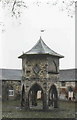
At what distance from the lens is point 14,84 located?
4962cm

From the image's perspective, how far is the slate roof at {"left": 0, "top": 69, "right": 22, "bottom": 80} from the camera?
49950 mm

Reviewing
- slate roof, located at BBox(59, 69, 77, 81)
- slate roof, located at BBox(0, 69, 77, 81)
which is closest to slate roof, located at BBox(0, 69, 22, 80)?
slate roof, located at BBox(0, 69, 77, 81)

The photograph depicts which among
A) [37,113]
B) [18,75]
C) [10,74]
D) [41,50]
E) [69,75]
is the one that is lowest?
[37,113]

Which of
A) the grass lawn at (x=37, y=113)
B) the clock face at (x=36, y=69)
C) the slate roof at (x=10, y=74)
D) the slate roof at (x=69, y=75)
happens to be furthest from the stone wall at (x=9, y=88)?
the grass lawn at (x=37, y=113)

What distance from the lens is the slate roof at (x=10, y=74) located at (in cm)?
4995

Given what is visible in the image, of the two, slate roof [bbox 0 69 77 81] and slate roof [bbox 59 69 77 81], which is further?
slate roof [bbox 0 69 77 81]

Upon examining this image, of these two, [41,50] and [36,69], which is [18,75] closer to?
[41,50]

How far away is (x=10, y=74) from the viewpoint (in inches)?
2056

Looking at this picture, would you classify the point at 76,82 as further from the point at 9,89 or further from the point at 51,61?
the point at 51,61

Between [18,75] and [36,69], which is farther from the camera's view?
[18,75]

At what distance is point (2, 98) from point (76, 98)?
1255 cm

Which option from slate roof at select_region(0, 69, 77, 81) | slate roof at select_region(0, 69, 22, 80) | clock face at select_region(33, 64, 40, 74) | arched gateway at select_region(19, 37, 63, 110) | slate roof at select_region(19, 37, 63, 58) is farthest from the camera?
slate roof at select_region(0, 69, 22, 80)

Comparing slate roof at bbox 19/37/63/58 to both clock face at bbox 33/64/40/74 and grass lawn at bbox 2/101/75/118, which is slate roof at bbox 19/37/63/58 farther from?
grass lawn at bbox 2/101/75/118

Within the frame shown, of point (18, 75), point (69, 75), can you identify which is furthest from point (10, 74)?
point (69, 75)
